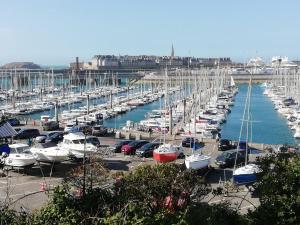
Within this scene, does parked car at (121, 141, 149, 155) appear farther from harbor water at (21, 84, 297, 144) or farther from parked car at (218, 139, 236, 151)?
harbor water at (21, 84, 297, 144)

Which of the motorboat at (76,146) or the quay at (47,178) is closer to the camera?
the quay at (47,178)

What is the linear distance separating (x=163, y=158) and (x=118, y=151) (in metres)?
5.07

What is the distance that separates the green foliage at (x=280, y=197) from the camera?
1093 cm

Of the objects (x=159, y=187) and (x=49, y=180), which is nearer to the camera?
(x=159, y=187)

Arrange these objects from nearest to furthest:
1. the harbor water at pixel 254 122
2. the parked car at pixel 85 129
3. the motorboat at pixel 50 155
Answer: the parked car at pixel 85 129, the motorboat at pixel 50 155, the harbor water at pixel 254 122

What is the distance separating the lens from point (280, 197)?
36.4 feet

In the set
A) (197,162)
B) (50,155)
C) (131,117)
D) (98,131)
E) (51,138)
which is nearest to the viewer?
(197,162)

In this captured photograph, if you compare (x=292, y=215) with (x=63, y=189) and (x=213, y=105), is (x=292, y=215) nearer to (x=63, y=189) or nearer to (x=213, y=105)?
(x=63, y=189)

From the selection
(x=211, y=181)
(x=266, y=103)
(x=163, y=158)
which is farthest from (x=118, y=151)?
(x=266, y=103)

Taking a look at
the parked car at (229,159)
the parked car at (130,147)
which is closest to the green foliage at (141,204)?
the parked car at (229,159)

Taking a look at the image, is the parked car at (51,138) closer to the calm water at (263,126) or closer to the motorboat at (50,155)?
the motorboat at (50,155)

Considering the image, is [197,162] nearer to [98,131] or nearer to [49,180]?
[49,180]

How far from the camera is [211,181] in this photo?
907 inches

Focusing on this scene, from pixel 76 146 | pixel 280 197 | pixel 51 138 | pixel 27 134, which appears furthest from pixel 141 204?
pixel 27 134
